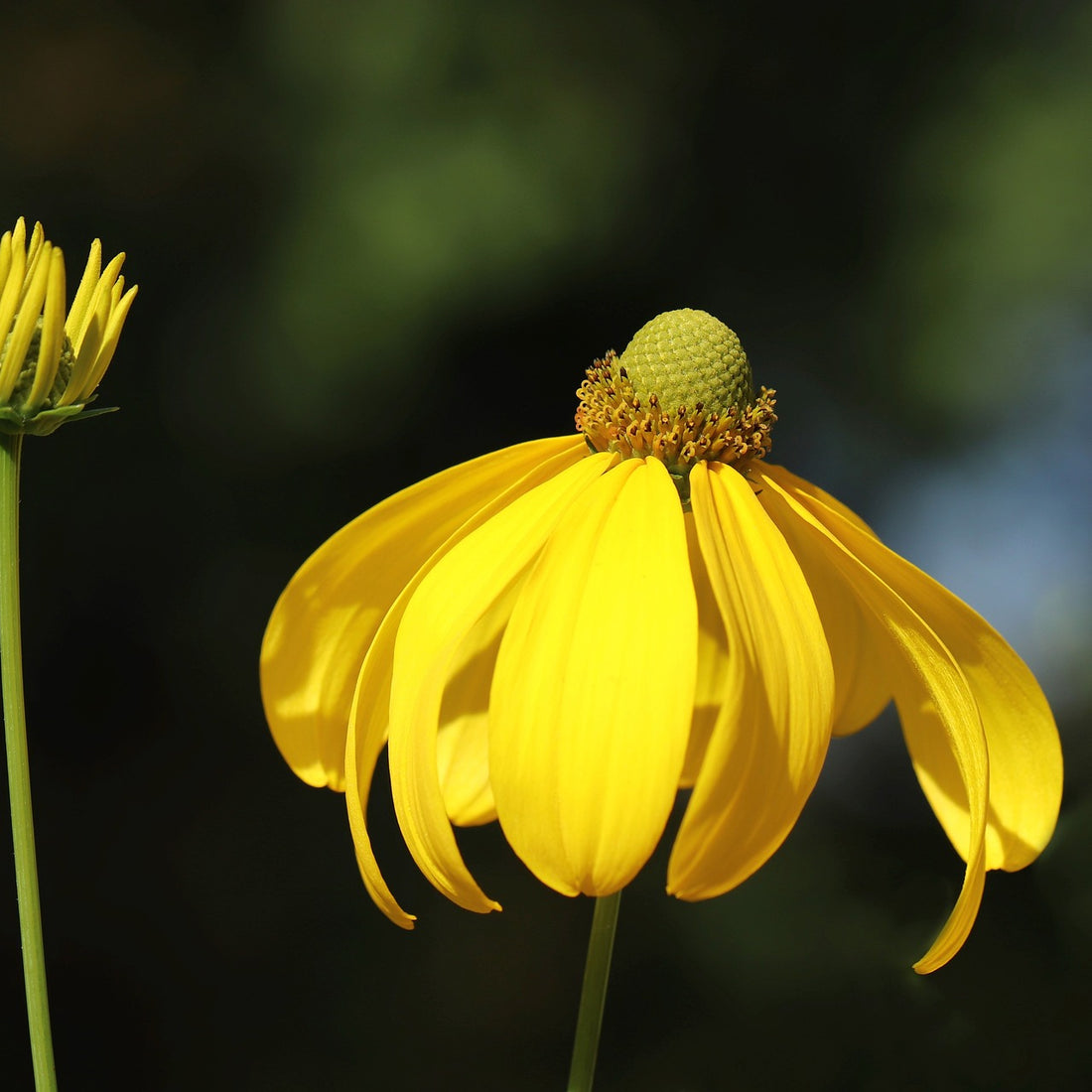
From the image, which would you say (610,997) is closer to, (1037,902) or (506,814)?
(1037,902)

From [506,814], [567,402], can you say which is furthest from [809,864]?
[506,814]

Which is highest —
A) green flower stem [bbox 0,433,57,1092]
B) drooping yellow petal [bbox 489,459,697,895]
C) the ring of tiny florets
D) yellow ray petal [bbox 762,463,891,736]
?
the ring of tiny florets

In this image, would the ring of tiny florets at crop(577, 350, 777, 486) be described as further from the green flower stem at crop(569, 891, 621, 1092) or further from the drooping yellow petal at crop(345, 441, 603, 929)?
the green flower stem at crop(569, 891, 621, 1092)

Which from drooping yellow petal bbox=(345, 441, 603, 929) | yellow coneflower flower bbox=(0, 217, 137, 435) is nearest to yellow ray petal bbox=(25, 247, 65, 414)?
yellow coneflower flower bbox=(0, 217, 137, 435)

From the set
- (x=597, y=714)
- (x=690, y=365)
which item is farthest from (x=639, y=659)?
(x=690, y=365)

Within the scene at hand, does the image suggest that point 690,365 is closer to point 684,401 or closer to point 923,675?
point 684,401

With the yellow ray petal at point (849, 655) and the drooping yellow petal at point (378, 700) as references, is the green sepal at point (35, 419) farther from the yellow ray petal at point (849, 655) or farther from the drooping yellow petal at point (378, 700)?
the yellow ray petal at point (849, 655)

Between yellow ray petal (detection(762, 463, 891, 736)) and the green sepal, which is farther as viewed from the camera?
yellow ray petal (detection(762, 463, 891, 736))
